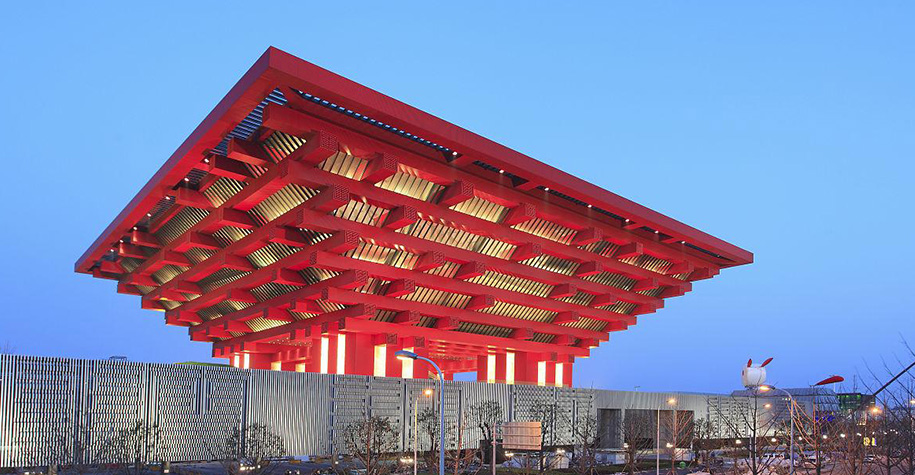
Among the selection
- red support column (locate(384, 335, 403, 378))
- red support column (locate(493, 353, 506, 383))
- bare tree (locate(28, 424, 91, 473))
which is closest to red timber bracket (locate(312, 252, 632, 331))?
red support column (locate(384, 335, 403, 378))

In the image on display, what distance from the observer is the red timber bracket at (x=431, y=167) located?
1138 inches

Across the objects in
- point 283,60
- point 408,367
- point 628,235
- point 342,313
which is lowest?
point 408,367

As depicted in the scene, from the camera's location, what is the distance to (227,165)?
32031 mm

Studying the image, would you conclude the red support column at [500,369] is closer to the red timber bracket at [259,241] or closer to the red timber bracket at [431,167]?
the red timber bracket at [431,167]

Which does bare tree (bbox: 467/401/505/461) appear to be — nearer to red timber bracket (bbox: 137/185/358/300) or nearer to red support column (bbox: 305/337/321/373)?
red support column (bbox: 305/337/321/373)

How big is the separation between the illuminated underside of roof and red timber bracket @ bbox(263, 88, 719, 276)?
78 millimetres

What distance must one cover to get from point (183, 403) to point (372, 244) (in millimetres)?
10892

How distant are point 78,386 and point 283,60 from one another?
1637 cm

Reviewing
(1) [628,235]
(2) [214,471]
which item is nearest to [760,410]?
(1) [628,235]

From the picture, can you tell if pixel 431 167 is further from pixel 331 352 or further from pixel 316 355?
pixel 316 355

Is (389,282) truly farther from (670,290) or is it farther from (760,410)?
(760,410)

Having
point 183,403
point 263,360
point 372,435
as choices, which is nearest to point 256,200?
point 183,403

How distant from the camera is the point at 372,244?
3900cm

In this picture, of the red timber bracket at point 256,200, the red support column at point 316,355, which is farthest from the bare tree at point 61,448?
the red support column at point 316,355
